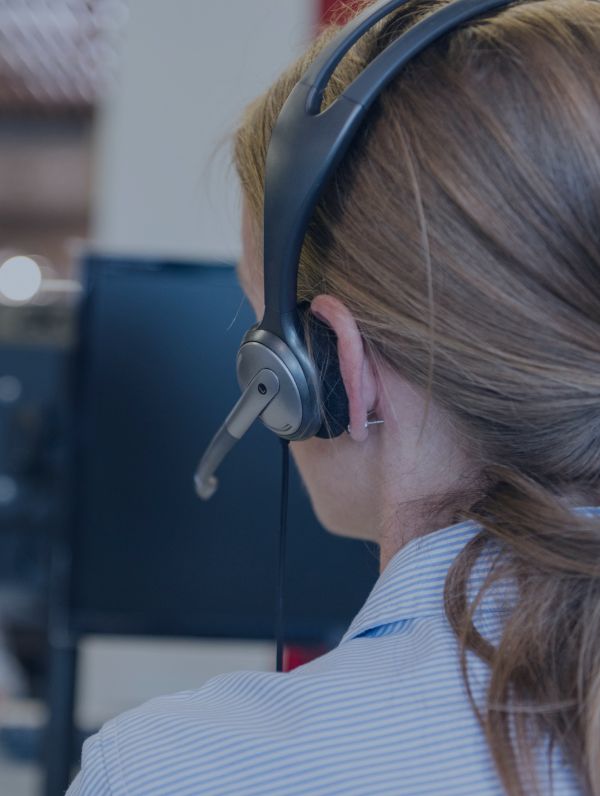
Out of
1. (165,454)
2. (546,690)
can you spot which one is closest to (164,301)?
(165,454)

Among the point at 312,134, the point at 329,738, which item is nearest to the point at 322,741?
the point at 329,738

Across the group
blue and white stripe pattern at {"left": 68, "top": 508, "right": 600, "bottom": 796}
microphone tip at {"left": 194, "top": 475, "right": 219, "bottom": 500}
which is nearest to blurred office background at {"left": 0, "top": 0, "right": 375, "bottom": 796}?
microphone tip at {"left": 194, "top": 475, "right": 219, "bottom": 500}

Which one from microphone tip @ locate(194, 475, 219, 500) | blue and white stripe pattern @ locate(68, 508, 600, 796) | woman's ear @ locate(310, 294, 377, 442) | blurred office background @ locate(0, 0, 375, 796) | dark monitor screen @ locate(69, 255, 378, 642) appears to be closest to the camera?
blue and white stripe pattern @ locate(68, 508, 600, 796)

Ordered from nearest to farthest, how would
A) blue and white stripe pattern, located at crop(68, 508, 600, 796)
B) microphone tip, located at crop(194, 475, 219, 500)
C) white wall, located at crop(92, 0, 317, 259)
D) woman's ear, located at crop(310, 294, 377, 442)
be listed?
A: blue and white stripe pattern, located at crop(68, 508, 600, 796) < woman's ear, located at crop(310, 294, 377, 442) < microphone tip, located at crop(194, 475, 219, 500) < white wall, located at crop(92, 0, 317, 259)

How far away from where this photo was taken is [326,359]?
634 mm

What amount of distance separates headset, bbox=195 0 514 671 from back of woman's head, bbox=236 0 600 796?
0.06 ft

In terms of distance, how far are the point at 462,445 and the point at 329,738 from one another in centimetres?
20

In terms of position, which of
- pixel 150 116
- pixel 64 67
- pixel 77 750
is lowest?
pixel 77 750

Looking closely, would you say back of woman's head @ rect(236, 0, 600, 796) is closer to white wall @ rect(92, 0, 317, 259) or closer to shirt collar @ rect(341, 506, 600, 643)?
shirt collar @ rect(341, 506, 600, 643)

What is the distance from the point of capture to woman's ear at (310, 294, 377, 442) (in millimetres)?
610

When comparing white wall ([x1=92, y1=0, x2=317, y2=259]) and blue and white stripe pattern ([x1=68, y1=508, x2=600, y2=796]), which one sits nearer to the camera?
blue and white stripe pattern ([x1=68, y1=508, x2=600, y2=796])

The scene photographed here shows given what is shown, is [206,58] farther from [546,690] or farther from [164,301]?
[546,690]

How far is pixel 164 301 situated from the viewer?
112cm

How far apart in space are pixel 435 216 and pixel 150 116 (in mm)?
1489
